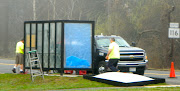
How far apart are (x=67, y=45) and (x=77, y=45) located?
1.58 feet

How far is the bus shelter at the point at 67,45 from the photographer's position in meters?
18.8

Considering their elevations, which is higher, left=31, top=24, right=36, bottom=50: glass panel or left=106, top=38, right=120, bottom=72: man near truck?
left=31, top=24, right=36, bottom=50: glass panel

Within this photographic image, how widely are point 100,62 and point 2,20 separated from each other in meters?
33.2

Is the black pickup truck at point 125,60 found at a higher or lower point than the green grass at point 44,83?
higher

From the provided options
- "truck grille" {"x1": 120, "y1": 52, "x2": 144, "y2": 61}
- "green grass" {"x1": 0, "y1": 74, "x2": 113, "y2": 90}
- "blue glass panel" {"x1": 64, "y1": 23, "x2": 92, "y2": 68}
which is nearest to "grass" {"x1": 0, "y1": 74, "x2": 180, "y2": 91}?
"green grass" {"x1": 0, "y1": 74, "x2": 113, "y2": 90}

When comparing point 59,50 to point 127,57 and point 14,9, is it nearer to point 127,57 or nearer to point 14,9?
point 127,57

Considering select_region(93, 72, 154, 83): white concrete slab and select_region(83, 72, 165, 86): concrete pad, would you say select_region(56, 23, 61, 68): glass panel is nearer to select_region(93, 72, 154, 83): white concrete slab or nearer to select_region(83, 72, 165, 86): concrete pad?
select_region(83, 72, 165, 86): concrete pad

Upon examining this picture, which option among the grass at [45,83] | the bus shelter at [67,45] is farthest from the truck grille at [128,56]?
the grass at [45,83]

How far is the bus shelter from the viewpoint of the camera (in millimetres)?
18828

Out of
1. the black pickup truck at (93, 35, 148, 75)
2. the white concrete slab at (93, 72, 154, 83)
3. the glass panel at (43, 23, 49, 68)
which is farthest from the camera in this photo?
the black pickup truck at (93, 35, 148, 75)

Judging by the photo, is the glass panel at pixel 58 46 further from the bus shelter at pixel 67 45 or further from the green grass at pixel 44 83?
the green grass at pixel 44 83

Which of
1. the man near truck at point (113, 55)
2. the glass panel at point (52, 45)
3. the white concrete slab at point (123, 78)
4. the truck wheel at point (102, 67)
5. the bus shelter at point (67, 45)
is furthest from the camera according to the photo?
the truck wheel at point (102, 67)

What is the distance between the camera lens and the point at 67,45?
62.1 feet

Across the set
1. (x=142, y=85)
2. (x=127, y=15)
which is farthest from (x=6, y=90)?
(x=127, y=15)
